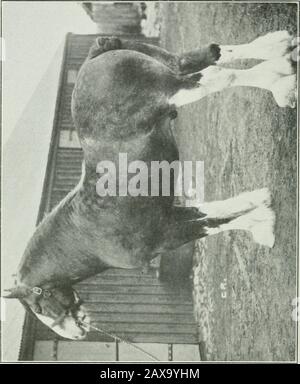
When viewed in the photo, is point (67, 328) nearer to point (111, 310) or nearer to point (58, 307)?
point (58, 307)

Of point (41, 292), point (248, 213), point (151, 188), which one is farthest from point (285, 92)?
point (41, 292)

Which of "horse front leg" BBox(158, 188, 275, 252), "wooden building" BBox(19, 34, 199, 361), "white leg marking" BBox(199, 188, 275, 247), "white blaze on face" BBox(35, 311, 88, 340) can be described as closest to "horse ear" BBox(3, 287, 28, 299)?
"white blaze on face" BBox(35, 311, 88, 340)

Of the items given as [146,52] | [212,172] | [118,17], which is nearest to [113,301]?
[212,172]

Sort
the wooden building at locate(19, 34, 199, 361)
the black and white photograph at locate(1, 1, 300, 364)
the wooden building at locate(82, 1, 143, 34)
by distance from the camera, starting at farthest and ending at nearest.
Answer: the wooden building at locate(82, 1, 143, 34)
the wooden building at locate(19, 34, 199, 361)
the black and white photograph at locate(1, 1, 300, 364)

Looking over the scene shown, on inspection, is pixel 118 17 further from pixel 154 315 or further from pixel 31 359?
pixel 31 359

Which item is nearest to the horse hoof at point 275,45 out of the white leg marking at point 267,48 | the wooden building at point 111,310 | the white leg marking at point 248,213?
the white leg marking at point 267,48

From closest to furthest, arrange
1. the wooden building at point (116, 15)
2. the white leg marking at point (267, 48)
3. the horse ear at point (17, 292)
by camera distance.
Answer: the white leg marking at point (267, 48) < the horse ear at point (17, 292) < the wooden building at point (116, 15)

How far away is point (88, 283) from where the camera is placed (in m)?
2.43

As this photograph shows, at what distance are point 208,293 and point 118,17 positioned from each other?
178 centimetres

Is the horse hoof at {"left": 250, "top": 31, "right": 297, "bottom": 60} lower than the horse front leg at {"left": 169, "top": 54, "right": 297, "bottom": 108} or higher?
higher

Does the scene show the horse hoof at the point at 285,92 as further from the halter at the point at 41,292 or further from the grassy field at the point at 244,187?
the halter at the point at 41,292

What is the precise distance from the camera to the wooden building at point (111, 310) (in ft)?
7.77

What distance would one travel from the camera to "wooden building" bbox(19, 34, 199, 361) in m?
2.37

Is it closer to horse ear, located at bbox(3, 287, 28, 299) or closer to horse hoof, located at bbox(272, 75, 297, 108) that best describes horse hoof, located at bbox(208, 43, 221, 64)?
horse hoof, located at bbox(272, 75, 297, 108)
